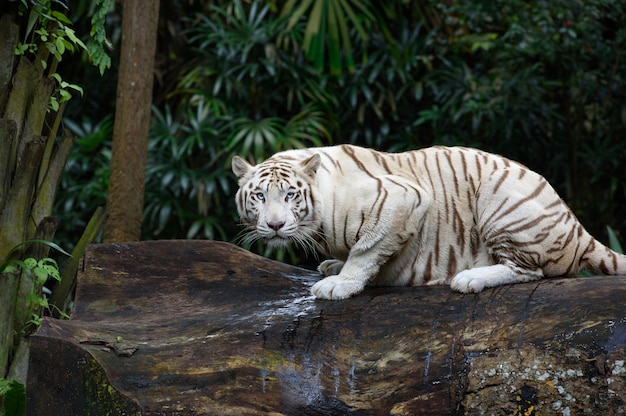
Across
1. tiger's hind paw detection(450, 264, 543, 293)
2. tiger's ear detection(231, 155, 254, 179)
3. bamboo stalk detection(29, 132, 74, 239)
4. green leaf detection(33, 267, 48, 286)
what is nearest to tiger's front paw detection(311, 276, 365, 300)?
tiger's hind paw detection(450, 264, 543, 293)

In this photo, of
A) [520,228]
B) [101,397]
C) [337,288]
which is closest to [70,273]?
[101,397]

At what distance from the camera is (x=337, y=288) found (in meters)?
3.69

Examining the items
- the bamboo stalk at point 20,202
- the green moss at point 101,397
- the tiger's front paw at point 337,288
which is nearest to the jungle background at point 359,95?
the bamboo stalk at point 20,202

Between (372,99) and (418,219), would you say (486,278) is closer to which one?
(418,219)

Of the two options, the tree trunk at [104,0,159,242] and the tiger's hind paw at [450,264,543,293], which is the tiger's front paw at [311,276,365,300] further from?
the tree trunk at [104,0,159,242]

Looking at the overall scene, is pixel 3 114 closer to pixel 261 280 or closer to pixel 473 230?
pixel 261 280

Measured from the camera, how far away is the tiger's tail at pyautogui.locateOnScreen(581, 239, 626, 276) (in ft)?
11.9

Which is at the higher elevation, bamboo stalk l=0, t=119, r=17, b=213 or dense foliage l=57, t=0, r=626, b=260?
dense foliage l=57, t=0, r=626, b=260

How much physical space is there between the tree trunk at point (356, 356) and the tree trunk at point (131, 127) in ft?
4.97

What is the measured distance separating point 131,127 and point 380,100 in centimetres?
393

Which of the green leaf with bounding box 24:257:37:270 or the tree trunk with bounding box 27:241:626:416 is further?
the green leaf with bounding box 24:257:37:270

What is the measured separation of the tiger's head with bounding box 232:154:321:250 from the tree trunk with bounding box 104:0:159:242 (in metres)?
1.51

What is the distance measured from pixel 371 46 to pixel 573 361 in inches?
246

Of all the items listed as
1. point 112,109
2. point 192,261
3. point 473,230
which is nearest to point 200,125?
point 112,109
